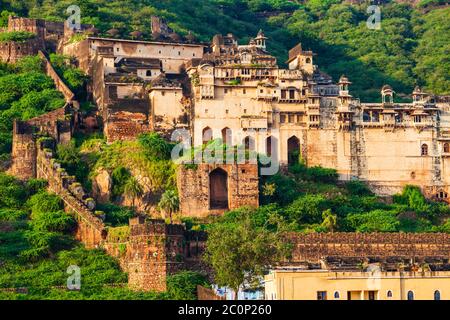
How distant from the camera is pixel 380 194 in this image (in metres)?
71.1

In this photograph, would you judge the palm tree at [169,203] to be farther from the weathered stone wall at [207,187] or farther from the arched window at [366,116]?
the arched window at [366,116]

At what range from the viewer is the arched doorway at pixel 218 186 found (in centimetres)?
6706

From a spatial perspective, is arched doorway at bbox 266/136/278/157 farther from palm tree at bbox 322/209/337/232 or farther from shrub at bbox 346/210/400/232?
shrub at bbox 346/210/400/232

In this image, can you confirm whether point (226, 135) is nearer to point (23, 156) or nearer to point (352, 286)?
point (23, 156)

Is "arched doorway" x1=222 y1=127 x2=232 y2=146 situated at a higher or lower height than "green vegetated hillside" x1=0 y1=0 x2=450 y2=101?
lower

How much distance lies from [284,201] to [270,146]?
12.8 feet

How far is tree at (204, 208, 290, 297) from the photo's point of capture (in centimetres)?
5538

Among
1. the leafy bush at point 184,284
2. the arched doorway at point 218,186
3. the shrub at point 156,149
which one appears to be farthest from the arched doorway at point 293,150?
the leafy bush at point 184,284

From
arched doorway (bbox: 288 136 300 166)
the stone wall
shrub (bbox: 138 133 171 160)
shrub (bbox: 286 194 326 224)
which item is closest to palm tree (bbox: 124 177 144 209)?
shrub (bbox: 138 133 171 160)

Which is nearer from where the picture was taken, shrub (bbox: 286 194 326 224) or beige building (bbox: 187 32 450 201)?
shrub (bbox: 286 194 326 224)

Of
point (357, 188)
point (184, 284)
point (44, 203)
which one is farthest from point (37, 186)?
point (357, 188)

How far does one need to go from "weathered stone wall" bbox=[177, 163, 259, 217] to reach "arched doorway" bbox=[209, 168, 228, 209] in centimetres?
27

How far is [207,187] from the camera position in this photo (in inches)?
2616
